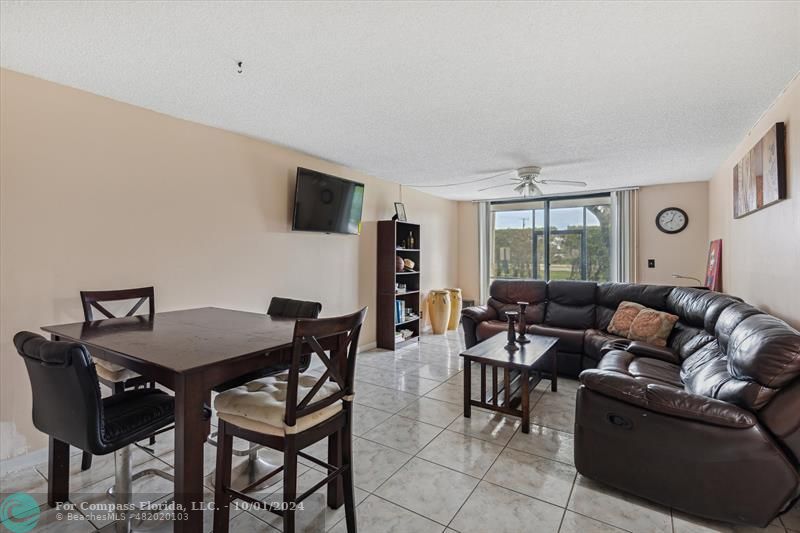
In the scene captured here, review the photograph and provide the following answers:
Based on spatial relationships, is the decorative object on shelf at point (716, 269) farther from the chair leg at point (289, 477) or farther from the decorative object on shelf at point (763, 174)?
the chair leg at point (289, 477)

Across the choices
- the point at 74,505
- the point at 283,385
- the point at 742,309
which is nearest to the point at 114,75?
the point at 283,385

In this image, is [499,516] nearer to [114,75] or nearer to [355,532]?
[355,532]

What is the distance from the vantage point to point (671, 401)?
5.99 feet

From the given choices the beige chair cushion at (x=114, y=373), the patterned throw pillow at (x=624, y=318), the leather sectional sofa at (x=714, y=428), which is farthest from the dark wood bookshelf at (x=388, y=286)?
the beige chair cushion at (x=114, y=373)

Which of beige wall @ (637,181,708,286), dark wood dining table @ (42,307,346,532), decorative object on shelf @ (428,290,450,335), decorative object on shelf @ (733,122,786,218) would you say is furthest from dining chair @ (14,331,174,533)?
beige wall @ (637,181,708,286)

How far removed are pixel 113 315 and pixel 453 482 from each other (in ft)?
8.11

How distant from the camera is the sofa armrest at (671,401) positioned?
5.63ft

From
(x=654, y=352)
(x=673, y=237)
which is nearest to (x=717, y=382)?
(x=654, y=352)

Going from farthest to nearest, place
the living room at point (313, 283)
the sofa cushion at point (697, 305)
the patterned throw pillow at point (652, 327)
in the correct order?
the patterned throw pillow at point (652, 327) < the sofa cushion at point (697, 305) < the living room at point (313, 283)

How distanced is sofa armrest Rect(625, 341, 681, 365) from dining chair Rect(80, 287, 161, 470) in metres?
3.65

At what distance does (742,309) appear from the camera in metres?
2.46

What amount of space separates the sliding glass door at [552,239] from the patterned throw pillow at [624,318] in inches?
92.2

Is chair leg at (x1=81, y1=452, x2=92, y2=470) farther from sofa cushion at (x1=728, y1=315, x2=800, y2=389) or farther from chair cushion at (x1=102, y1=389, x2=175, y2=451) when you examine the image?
sofa cushion at (x1=728, y1=315, x2=800, y2=389)

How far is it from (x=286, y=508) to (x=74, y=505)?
1.33 meters
